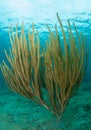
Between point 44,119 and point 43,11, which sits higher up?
point 43,11

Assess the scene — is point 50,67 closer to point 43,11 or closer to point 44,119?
point 44,119

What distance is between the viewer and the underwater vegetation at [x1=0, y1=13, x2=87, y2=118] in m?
4.92


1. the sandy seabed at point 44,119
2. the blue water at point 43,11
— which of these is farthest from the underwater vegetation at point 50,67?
the blue water at point 43,11

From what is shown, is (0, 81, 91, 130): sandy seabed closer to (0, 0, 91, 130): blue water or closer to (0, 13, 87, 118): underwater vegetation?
(0, 13, 87, 118): underwater vegetation

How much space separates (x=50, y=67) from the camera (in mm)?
4918

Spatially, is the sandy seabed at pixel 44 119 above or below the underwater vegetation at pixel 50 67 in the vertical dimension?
below

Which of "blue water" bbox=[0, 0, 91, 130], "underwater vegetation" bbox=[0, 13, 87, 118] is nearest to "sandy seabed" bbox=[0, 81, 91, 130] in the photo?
"underwater vegetation" bbox=[0, 13, 87, 118]

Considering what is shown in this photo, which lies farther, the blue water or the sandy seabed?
the blue water

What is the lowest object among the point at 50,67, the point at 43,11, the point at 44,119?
the point at 44,119

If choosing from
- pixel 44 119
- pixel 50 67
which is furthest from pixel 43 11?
pixel 50 67

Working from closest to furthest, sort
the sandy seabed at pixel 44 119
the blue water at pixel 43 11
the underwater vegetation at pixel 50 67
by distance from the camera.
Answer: the underwater vegetation at pixel 50 67, the sandy seabed at pixel 44 119, the blue water at pixel 43 11

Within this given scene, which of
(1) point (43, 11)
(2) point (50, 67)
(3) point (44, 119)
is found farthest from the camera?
(1) point (43, 11)

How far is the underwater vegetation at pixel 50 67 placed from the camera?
4.92 meters

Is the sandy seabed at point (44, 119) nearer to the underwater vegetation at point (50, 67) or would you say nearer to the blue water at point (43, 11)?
the underwater vegetation at point (50, 67)
